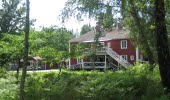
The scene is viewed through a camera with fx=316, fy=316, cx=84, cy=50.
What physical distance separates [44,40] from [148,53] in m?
8.70

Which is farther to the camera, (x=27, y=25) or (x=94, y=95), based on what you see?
(x=94, y=95)

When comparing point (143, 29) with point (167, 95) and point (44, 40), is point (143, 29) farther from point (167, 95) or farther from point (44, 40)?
point (167, 95)

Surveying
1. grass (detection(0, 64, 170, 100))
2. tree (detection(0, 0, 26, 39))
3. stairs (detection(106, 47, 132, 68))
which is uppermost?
tree (detection(0, 0, 26, 39))

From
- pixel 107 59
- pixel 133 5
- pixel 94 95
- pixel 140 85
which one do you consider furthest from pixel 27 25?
pixel 107 59

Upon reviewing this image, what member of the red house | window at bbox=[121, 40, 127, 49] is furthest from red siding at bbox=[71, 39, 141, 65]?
window at bbox=[121, 40, 127, 49]

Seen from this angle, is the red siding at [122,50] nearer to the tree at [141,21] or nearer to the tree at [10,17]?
the tree at [10,17]

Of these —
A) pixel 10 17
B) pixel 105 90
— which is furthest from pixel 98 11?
pixel 10 17

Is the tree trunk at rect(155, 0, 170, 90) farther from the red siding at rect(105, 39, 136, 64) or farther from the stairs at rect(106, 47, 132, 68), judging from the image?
the red siding at rect(105, 39, 136, 64)

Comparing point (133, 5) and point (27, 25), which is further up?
point (133, 5)

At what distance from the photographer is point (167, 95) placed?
1024 centimetres

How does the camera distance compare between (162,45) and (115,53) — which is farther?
(115,53)

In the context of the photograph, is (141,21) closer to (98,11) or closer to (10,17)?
(98,11)

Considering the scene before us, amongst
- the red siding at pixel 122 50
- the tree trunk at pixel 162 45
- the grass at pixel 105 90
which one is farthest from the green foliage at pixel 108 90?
the red siding at pixel 122 50

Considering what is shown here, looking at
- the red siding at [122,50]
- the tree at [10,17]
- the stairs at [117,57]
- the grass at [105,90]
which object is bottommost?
the grass at [105,90]
